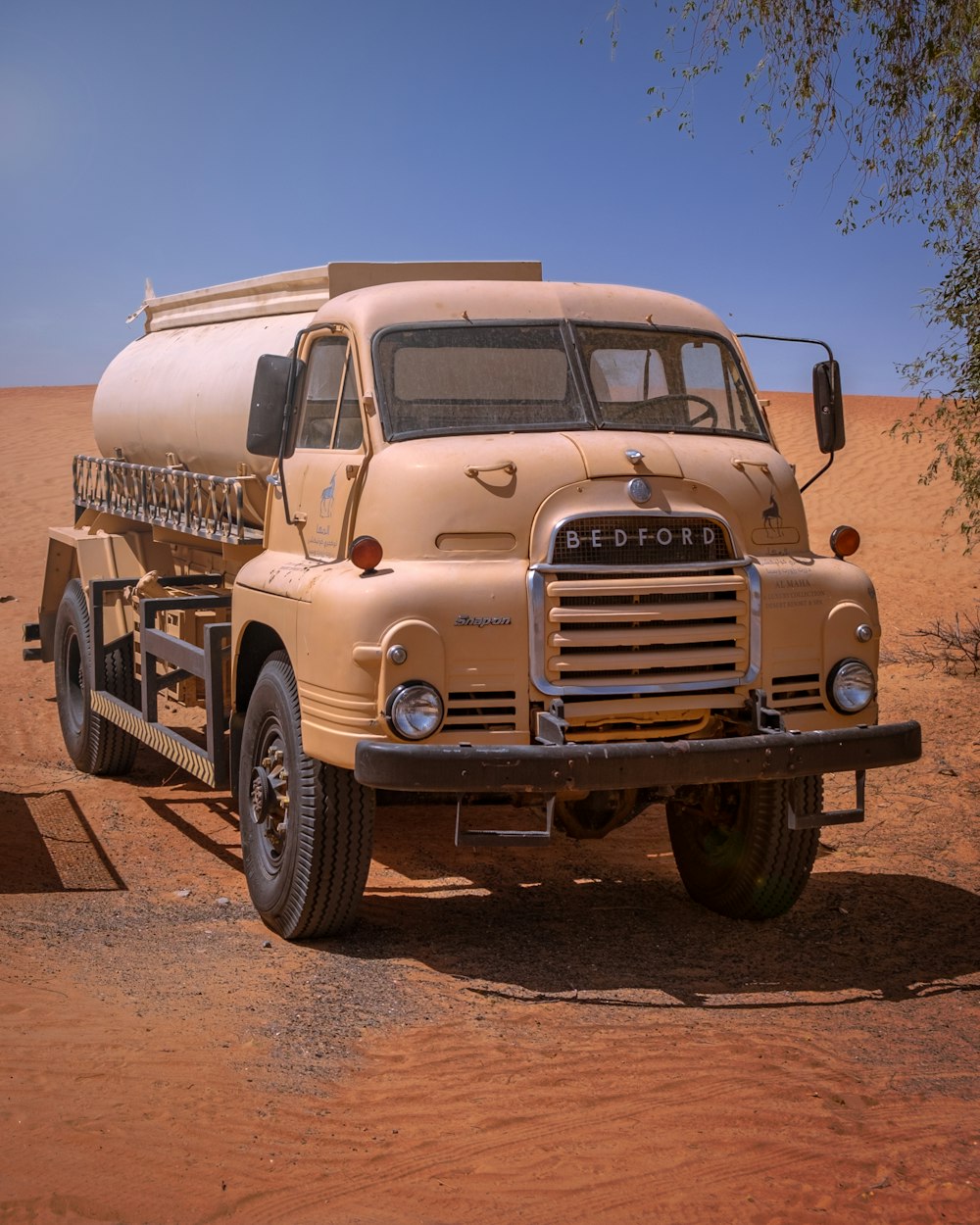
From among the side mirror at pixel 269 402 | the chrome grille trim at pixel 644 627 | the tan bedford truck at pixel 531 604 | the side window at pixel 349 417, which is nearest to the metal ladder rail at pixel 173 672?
the tan bedford truck at pixel 531 604

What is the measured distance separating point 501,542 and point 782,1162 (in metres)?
2.63

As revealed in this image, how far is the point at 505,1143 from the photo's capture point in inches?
164

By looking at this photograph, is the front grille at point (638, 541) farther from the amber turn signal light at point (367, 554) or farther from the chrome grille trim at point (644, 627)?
the amber turn signal light at point (367, 554)

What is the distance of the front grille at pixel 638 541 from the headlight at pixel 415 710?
2.50ft

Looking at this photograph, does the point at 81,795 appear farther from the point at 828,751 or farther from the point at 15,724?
the point at 828,751

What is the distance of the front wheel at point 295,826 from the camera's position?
227 inches

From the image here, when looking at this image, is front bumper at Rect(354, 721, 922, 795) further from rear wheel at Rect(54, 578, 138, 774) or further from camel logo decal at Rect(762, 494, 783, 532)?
rear wheel at Rect(54, 578, 138, 774)

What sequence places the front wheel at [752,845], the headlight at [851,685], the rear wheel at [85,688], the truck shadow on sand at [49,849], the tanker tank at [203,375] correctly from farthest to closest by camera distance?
the rear wheel at [85,688] → the tanker tank at [203,375] → the truck shadow on sand at [49,849] → the front wheel at [752,845] → the headlight at [851,685]

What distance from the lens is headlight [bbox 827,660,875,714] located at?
5.89 meters

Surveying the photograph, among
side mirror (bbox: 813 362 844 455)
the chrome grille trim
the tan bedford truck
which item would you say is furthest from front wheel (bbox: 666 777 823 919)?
side mirror (bbox: 813 362 844 455)

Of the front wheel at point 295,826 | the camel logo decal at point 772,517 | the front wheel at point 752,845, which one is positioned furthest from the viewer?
the front wheel at point 752,845

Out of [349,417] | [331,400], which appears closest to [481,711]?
[349,417]

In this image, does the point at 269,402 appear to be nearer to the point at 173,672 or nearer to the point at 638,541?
the point at 638,541

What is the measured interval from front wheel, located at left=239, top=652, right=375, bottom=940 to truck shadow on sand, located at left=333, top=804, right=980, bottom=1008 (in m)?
0.25
